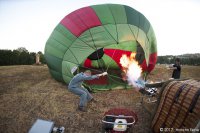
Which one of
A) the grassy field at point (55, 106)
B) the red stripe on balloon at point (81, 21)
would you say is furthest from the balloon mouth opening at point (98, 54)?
the grassy field at point (55, 106)

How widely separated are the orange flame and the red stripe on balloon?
269 cm

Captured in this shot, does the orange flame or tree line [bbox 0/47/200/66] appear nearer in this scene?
the orange flame

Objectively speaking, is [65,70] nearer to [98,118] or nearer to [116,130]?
[98,118]

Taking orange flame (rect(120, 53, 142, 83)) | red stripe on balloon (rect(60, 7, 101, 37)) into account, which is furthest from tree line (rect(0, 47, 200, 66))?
red stripe on balloon (rect(60, 7, 101, 37))

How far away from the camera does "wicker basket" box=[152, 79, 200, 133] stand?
405cm

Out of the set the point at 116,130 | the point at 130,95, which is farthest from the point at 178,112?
the point at 130,95

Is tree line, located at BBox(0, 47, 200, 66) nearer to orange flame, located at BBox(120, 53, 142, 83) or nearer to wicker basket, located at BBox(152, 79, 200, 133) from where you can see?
orange flame, located at BBox(120, 53, 142, 83)

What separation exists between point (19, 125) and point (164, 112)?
13.5ft

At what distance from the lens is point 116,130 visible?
4.89 m

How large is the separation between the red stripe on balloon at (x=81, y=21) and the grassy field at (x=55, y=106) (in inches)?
105

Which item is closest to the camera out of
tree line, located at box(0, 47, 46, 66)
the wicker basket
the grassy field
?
the wicker basket

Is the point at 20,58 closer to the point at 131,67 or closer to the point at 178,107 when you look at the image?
the point at 131,67

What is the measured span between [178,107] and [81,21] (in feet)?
18.5

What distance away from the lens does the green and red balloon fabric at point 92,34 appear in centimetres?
846
